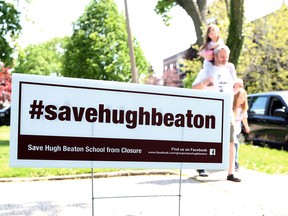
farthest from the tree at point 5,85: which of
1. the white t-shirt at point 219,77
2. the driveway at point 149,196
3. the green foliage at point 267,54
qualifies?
the white t-shirt at point 219,77

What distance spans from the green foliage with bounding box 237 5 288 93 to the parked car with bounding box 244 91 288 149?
652 inches

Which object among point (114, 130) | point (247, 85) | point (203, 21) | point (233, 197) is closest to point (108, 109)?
point (114, 130)

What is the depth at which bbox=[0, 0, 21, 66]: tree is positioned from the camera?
750 inches

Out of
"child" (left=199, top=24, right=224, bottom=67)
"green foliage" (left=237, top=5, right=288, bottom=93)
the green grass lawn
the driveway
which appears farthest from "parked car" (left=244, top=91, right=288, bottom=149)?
"green foliage" (left=237, top=5, right=288, bottom=93)

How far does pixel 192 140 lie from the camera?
13.5ft

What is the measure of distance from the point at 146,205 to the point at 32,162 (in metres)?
1.81

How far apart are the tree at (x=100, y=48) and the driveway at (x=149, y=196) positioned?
45.2 meters

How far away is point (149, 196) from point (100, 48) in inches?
1966

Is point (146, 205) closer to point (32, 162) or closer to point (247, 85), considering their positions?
point (32, 162)

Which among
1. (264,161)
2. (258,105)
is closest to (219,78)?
(264,161)

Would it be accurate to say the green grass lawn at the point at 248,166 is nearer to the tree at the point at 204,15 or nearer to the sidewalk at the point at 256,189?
the sidewalk at the point at 256,189

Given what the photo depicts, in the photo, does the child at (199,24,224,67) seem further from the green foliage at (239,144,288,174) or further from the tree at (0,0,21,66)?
the tree at (0,0,21,66)

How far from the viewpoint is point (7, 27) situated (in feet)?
63.7

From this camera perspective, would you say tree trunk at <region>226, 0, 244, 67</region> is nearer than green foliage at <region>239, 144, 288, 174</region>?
No
